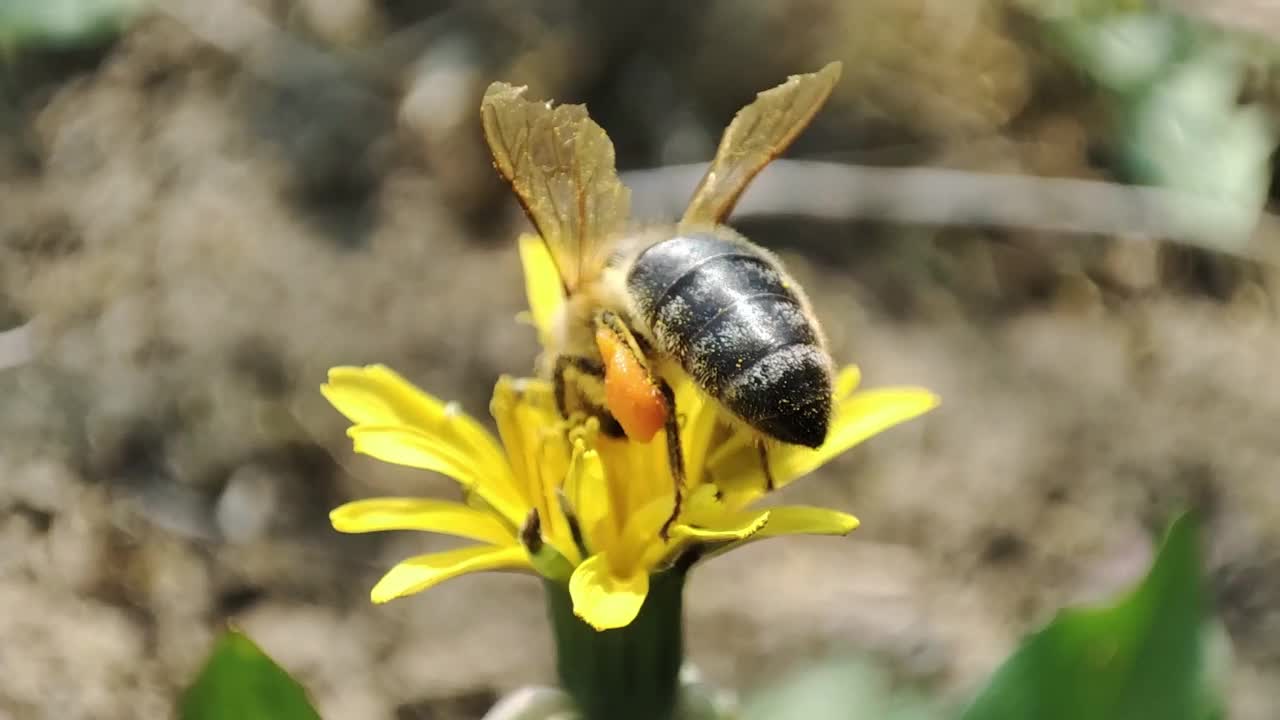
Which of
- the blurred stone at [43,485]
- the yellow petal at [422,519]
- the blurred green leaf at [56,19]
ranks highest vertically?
the yellow petal at [422,519]

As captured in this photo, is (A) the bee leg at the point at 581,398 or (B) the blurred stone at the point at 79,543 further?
(B) the blurred stone at the point at 79,543

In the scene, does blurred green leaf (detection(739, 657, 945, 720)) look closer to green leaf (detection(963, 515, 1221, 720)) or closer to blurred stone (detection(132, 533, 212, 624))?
green leaf (detection(963, 515, 1221, 720))

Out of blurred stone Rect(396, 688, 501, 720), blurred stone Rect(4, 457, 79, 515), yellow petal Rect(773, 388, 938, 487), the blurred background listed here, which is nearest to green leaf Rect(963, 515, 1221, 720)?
yellow petal Rect(773, 388, 938, 487)

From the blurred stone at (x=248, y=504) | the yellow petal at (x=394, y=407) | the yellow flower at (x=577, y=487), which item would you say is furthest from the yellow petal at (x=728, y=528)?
the blurred stone at (x=248, y=504)

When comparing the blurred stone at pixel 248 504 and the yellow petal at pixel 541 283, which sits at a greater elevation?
the yellow petal at pixel 541 283

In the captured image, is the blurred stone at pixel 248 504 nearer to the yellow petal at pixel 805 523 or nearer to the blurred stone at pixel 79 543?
the blurred stone at pixel 79 543

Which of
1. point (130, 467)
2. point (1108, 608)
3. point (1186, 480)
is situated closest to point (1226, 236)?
point (1186, 480)

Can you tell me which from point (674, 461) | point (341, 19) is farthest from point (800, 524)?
point (341, 19)
